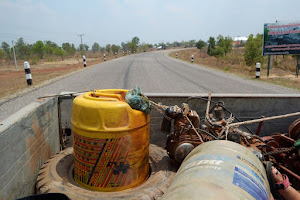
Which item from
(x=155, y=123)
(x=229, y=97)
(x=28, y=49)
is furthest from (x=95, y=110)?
(x=28, y=49)

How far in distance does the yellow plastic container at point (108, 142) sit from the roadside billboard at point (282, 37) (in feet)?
48.8

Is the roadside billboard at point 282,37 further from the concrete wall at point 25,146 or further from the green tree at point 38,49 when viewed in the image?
the green tree at point 38,49

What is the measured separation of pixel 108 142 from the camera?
2416 millimetres

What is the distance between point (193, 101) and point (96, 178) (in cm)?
220

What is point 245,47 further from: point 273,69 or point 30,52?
point 30,52

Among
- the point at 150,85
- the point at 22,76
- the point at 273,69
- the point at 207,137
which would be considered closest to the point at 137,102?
the point at 207,137

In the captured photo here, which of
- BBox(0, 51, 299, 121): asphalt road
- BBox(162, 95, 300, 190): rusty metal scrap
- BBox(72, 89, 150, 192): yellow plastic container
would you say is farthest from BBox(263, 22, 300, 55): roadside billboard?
BBox(72, 89, 150, 192): yellow plastic container

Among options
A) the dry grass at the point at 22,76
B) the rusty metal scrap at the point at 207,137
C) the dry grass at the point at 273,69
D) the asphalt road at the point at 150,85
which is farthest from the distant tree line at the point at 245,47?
the rusty metal scrap at the point at 207,137

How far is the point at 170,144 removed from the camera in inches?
126

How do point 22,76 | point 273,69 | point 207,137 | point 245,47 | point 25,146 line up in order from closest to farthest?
point 25,146, point 207,137, point 22,76, point 273,69, point 245,47

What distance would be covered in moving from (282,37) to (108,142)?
51.1 feet

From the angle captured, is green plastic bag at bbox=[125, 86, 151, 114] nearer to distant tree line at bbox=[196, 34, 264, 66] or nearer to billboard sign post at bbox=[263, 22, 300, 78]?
billboard sign post at bbox=[263, 22, 300, 78]

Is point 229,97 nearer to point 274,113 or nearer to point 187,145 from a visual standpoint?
point 274,113

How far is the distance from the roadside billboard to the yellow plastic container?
14872 mm
